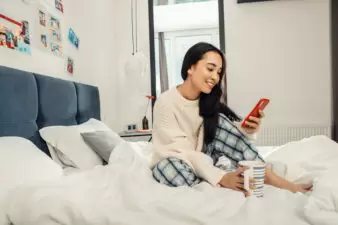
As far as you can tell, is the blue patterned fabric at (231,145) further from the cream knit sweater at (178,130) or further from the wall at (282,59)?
the wall at (282,59)

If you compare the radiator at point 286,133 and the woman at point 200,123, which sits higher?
the woman at point 200,123

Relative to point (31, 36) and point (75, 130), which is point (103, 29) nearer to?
point (31, 36)

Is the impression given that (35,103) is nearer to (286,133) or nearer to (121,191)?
(121,191)

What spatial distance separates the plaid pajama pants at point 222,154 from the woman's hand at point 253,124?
0.14 ft

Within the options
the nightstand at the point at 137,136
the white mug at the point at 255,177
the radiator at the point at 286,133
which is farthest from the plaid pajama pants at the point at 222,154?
the radiator at the point at 286,133

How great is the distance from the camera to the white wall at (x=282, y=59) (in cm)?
334

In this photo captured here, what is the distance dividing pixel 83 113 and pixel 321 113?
96.6 inches

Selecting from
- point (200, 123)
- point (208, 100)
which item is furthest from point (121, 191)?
point (208, 100)

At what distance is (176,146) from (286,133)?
230cm

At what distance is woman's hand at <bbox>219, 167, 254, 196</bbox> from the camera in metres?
1.16

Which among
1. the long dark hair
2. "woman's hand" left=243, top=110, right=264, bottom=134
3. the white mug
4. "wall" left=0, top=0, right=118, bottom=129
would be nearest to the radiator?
"wall" left=0, top=0, right=118, bottom=129

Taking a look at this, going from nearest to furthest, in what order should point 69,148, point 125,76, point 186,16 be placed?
point 69,148, point 125,76, point 186,16

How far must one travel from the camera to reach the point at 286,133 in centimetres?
337

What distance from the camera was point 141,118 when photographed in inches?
145
